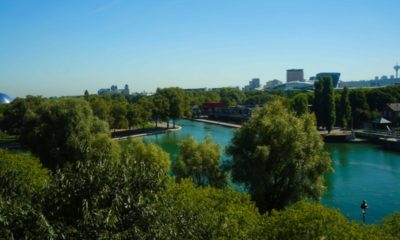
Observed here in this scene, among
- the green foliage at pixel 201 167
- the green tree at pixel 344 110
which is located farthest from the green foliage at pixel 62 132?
the green tree at pixel 344 110

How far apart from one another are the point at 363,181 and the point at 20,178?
2635cm

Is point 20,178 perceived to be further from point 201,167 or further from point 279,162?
point 279,162

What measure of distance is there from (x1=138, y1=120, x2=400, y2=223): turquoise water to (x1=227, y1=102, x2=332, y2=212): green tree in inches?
133

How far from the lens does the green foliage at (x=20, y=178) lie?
12.4 meters

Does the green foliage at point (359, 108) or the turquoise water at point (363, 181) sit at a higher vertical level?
the green foliage at point (359, 108)

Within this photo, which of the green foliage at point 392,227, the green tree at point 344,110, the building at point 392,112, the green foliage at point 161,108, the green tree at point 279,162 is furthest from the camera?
the green foliage at point 161,108

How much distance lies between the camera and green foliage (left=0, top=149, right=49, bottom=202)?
487 inches

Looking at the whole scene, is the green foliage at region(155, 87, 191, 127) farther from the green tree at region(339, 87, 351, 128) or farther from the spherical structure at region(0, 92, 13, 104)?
the spherical structure at region(0, 92, 13, 104)

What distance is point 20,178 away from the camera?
702 inches

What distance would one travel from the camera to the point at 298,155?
75.4 ft

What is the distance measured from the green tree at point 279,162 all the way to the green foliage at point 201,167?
1.56 metres

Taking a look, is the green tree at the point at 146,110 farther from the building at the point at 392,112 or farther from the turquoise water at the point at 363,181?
the building at the point at 392,112

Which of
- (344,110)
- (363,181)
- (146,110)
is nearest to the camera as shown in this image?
(363,181)

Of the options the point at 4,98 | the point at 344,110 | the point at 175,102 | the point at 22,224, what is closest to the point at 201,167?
the point at 22,224
